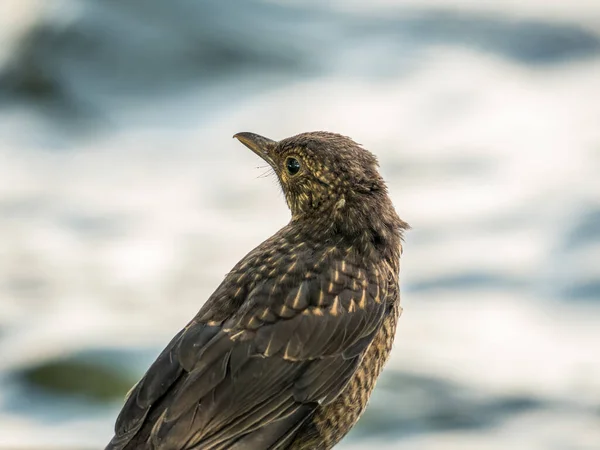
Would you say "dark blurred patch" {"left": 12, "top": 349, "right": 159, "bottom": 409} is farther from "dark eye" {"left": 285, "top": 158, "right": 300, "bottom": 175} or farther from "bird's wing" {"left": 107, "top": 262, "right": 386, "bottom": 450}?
"bird's wing" {"left": 107, "top": 262, "right": 386, "bottom": 450}

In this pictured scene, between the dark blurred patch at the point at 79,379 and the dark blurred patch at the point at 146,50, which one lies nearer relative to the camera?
the dark blurred patch at the point at 79,379

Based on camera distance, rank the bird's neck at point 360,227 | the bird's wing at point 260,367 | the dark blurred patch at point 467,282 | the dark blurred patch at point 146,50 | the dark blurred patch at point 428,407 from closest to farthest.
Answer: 1. the bird's wing at point 260,367
2. the bird's neck at point 360,227
3. the dark blurred patch at point 428,407
4. the dark blurred patch at point 467,282
5. the dark blurred patch at point 146,50

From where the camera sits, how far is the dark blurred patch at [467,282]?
17.3m

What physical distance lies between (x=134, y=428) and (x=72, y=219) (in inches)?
431

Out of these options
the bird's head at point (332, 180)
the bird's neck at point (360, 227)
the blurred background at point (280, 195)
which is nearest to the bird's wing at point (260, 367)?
the bird's neck at point (360, 227)

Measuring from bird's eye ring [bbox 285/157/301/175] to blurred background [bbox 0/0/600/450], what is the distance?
6.61 m

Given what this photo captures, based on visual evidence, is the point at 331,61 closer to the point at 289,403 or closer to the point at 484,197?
the point at 484,197

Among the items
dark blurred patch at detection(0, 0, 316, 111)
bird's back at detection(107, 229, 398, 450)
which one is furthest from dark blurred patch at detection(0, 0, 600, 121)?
bird's back at detection(107, 229, 398, 450)

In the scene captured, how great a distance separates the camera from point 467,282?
17516 mm

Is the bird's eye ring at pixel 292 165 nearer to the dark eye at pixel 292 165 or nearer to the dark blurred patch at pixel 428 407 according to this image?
the dark eye at pixel 292 165

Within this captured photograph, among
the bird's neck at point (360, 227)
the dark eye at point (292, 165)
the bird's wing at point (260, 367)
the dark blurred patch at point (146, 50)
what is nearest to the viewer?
the bird's wing at point (260, 367)

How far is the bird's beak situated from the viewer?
8984 millimetres

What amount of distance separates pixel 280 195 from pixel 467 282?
254cm

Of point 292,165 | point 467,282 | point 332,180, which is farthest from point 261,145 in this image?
point 467,282
